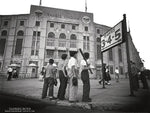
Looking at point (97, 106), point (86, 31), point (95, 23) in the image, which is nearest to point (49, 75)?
point (97, 106)

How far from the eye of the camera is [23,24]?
29.3 meters

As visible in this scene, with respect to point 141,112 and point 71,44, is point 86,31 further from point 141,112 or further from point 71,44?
point 141,112

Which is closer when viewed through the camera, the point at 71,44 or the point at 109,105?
the point at 109,105

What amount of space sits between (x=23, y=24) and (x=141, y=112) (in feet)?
105

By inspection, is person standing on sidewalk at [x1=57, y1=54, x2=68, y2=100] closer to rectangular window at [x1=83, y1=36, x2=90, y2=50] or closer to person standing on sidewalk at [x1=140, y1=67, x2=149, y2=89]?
person standing on sidewalk at [x1=140, y1=67, x2=149, y2=89]

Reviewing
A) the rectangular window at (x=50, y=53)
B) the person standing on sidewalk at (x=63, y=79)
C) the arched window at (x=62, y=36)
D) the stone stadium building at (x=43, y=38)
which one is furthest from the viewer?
the arched window at (x=62, y=36)

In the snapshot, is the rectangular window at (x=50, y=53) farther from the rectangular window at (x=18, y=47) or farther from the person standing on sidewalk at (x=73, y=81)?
the person standing on sidewalk at (x=73, y=81)

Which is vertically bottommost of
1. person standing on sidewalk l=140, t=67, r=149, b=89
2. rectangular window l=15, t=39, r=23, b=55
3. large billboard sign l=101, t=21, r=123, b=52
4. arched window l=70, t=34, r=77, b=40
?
person standing on sidewalk l=140, t=67, r=149, b=89

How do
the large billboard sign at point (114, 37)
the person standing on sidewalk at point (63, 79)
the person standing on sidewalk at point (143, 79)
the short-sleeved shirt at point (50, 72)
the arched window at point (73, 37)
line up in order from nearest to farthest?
the person standing on sidewalk at point (63, 79) < the short-sleeved shirt at point (50, 72) < the large billboard sign at point (114, 37) < the person standing on sidewalk at point (143, 79) < the arched window at point (73, 37)

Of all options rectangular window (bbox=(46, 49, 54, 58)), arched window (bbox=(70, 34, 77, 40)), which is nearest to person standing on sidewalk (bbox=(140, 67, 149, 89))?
rectangular window (bbox=(46, 49, 54, 58))

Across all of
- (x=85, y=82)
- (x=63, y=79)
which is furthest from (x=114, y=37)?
(x=63, y=79)

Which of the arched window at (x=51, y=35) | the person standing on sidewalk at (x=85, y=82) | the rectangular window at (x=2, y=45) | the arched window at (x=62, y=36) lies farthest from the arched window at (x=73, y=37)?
the person standing on sidewalk at (x=85, y=82)

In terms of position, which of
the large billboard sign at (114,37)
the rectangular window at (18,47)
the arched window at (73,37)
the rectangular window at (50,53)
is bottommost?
the large billboard sign at (114,37)

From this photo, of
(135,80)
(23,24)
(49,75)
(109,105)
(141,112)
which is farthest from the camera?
(23,24)
